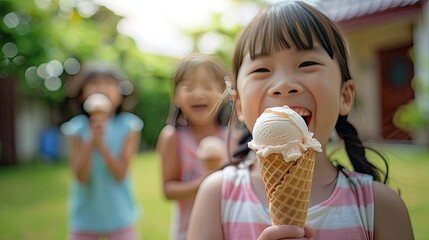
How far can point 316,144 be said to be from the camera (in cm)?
109

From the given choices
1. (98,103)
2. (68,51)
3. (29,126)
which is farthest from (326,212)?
(29,126)

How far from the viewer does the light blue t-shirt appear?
2805mm

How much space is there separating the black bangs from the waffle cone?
0.32 m

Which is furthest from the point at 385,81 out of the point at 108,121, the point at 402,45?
the point at 108,121

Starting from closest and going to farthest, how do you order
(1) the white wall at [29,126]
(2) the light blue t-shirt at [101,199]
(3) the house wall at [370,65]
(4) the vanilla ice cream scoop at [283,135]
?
(4) the vanilla ice cream scoop at [283,135], (2) the light blue t-shirt at [101,199], (3) the house wall at [370,65], (1) the white wall at [29,126]

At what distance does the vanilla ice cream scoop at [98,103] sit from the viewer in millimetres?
2639

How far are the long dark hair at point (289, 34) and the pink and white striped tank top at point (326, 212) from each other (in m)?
0.33

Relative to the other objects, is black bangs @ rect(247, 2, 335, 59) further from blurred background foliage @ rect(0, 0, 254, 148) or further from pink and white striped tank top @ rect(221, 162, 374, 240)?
blurred background foliage @ rect(0, 0, 254, 148)

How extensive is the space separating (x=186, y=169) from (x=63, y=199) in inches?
218

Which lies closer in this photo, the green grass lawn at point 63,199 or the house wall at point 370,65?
the green grass lawn at point 63,199

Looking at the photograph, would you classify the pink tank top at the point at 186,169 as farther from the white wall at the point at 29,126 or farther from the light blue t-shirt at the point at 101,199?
the white wall at the point at 29,126

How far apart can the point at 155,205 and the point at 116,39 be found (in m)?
10.3

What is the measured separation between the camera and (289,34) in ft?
4.08

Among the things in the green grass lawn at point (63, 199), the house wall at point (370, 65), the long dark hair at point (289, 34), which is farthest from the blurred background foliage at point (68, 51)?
the house wall at point (370, 65)
